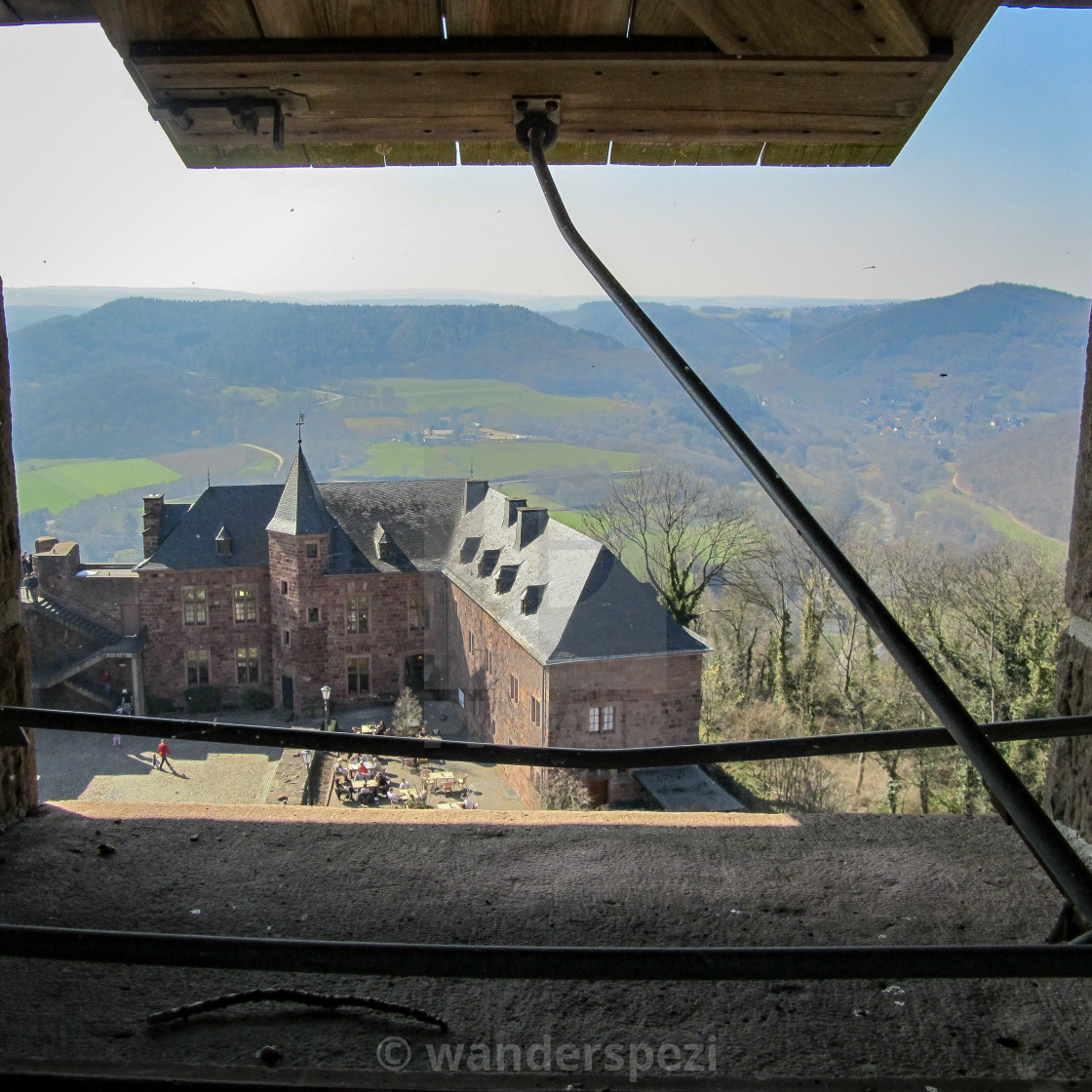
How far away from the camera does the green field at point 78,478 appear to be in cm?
522

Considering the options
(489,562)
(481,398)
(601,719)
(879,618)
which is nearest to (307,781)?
(601,719)

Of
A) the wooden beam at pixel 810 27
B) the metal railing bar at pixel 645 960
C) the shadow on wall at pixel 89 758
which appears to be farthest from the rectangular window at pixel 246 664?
the metal railing bar at pixel 645 960

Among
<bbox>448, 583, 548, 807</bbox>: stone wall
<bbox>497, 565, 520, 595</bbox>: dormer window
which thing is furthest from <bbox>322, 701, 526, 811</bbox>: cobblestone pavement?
<bbox>497, 565, 520, 595</bbox>: dormer window

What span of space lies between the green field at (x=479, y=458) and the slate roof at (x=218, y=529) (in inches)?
105

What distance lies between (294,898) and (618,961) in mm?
614

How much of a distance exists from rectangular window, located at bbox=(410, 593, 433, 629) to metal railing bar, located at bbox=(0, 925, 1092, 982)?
35.0ft

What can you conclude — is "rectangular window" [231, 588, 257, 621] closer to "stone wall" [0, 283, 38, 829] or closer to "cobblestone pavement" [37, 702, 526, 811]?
"cobblestone pavement" [37, 702, 526, 811]

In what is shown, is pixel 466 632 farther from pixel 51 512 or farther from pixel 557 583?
pixel 51 512

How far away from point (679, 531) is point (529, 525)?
3257 mm

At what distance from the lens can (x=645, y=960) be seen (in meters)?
0.47

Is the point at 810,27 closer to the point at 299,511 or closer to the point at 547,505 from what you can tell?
the point at 547,505

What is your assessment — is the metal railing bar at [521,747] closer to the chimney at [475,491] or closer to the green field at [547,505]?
the green field at [547,505]

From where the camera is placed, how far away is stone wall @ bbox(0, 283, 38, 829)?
3.45 ft

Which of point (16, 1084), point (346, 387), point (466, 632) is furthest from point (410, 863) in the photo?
point (466, 632)
